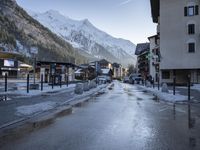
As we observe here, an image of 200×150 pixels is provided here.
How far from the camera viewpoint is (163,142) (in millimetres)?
6922

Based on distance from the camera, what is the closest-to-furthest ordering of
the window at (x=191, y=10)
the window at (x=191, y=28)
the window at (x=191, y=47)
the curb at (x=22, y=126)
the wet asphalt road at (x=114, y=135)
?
1. the wet asphalt road at (x=114, y=135)
2. the curb at (x=22, y=126)
3. the window at (x=191, y=47)
4. the window at (x=191, y=28)
5. the window at (x=191, y=10)

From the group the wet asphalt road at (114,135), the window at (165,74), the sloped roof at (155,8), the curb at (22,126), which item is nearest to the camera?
the wet asphalt road at (114,135)

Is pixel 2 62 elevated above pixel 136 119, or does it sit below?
above

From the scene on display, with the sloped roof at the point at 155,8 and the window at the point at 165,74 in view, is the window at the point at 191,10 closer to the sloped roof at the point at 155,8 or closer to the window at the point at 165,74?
the sloped roof at the point at 155,8

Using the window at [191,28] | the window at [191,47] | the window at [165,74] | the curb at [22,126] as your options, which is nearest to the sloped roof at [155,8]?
the window at [191,28]

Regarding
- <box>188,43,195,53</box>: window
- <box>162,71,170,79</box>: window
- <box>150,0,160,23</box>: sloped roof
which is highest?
<box>150,0,160,23</box>: sloped roof

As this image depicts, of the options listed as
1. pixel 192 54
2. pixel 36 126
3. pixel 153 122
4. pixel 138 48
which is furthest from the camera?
pixel 138 48

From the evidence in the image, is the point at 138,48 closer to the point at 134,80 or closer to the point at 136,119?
the point at 134,80

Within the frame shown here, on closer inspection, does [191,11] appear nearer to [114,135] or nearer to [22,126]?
[22,126]

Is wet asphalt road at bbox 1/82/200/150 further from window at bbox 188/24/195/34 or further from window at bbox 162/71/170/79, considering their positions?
window at bbox 162/71/170/79

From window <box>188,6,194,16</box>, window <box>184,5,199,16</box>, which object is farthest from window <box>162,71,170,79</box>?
window <box>188,6,194,16</box>

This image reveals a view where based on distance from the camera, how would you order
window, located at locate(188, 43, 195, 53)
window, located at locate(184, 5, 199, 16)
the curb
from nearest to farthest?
the curb < window, located at locate(188, 43, 195, 53) < window, located at locate(184, 5, 199, 16)

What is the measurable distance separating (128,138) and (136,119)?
3.23 meters

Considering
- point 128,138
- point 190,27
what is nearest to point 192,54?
point 190,27
